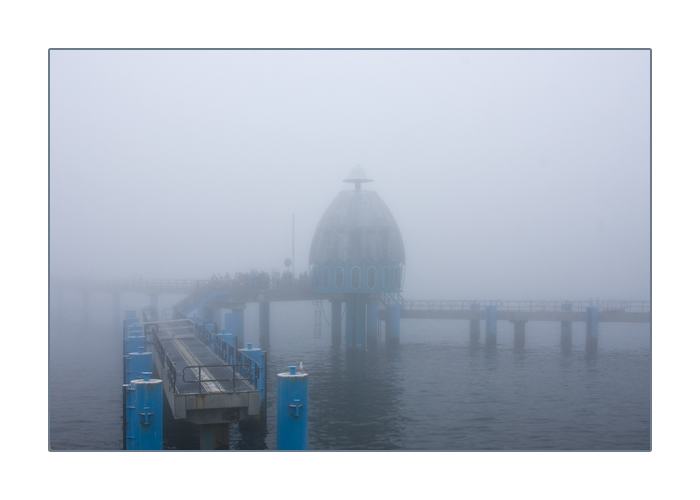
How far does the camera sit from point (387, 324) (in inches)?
2035

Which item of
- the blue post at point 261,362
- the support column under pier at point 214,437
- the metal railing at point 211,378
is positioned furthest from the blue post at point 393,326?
the support column under pier at point 214,437

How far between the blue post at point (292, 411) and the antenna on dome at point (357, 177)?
2995 centimetres

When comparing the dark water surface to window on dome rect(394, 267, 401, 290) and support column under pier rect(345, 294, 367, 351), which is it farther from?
window on dome rect(394, 267, 401, 290)

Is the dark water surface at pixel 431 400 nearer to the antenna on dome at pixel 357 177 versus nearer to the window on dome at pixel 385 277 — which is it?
the window on dome at pixel 385 277

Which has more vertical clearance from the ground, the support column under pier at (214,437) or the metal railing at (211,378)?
the metal railing at (211,378)

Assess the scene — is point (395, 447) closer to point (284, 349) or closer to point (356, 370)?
point (356, 370)

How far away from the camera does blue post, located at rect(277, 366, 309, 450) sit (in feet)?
59.1

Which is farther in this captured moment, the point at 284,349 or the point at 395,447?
the point at 284,349

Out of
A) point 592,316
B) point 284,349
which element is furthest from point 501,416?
point 284,349

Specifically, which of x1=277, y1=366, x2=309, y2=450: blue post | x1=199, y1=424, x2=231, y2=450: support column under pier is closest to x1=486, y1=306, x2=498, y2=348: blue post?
x1=199, y1=424, x2=231, y2=450: support column under pier

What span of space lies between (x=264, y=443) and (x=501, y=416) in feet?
31.6

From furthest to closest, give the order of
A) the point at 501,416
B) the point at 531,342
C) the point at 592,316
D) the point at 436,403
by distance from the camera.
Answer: the point at 531,342 → the point at 592,316 → the point at 436,403 → the point at 501,416

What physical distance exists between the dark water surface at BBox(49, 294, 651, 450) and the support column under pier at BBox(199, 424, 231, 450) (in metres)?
4.33

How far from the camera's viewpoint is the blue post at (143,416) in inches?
692
